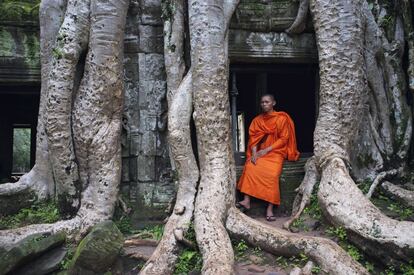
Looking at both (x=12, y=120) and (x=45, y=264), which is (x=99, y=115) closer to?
(x=45, y=264)

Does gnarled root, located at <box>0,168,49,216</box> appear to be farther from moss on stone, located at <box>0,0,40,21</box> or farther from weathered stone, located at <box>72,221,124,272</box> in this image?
moss on stone, located at <box>0,0,40,21</box>

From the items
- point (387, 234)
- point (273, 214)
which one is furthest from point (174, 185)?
point (387, 234)

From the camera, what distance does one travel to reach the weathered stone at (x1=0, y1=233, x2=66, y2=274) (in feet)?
8.82

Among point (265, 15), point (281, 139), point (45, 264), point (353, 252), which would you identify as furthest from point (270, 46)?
point (45, 264)

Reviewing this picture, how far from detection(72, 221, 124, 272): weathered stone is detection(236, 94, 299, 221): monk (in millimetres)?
1555

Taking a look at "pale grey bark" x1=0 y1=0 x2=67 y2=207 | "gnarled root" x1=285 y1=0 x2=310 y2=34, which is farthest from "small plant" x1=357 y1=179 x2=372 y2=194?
"pale grey bark" x1=0 y1=0 x2=67 y2=207

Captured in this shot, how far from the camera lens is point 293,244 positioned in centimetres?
294

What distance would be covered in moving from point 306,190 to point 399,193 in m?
0.82

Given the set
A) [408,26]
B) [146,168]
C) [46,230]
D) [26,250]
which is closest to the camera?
[26,250]

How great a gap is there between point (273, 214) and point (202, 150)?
3.69ft

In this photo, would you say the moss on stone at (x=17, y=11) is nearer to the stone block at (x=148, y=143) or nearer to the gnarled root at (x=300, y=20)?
the stone block at (x=148, y=143)

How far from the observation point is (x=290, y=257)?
2971mm

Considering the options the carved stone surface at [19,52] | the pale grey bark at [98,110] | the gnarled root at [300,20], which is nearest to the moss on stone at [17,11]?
the carved stone surface at [19,52]

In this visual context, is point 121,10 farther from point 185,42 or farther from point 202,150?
point 202,150
